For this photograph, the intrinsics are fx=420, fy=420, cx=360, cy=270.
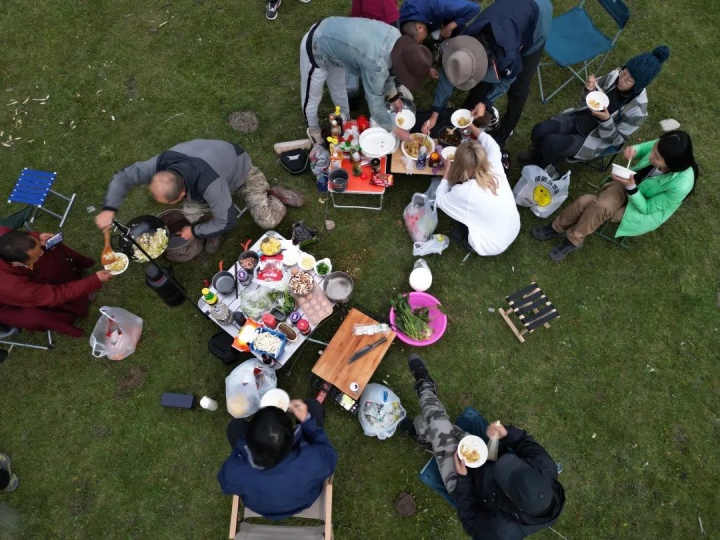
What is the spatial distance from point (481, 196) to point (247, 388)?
3.67m

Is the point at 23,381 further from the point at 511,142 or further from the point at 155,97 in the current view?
the point at 511,142

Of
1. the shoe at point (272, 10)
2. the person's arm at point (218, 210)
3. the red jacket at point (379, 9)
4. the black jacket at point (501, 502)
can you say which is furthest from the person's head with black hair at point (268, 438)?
the shoe at point (272, 10)

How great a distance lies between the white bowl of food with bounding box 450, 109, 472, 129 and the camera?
20.1ft

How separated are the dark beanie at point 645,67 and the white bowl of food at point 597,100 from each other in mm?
355

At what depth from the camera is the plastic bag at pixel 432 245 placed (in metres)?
6.36

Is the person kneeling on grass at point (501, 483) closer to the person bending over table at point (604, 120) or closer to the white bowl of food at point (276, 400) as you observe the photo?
the white bowl of food at point (276, 400)

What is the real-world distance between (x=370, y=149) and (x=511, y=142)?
284 centimetres

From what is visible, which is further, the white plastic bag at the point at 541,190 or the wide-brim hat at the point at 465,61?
the white plastic bag at the point at 541,190

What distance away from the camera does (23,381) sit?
6.00 metres

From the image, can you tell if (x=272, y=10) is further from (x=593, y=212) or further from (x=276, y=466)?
(x=276, y=466)

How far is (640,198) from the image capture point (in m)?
5.55

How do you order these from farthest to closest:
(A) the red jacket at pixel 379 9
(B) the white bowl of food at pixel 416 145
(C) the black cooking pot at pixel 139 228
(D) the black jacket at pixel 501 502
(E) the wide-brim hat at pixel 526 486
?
(B) the white bowl of food at pixel 416 145 < (A) the red jacket at pixel 379 9 < (C) the black cooking pot at pixel 139 228 < (D) the black jacket at pixel 501 502 < (E) the wide-brim hat at pixel 526 486

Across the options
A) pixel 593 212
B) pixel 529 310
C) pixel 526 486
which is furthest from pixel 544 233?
pixel 526 486

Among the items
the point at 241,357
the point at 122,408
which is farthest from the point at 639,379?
the point at 122,408
